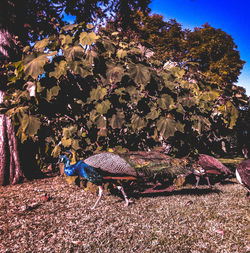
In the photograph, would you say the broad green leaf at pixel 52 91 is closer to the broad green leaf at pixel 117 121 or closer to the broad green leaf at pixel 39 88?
the broad green leaf at pixel 39 88

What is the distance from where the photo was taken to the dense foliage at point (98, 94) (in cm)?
339

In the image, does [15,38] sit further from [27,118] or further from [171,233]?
[171,233]

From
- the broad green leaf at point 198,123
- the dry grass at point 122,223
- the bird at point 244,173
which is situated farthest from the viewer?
the broad green leaf at point 198,123

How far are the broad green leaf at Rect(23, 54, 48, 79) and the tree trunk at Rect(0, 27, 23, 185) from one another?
2.36m

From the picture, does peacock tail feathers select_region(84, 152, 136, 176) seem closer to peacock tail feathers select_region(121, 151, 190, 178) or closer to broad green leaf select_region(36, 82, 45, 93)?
peacock tail feathers select_region(121, 151, 190, 178)

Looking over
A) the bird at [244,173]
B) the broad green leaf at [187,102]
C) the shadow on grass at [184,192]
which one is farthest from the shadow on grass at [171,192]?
the broad green leaf at [187,102]

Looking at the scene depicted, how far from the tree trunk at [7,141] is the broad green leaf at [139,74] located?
349 centimetres

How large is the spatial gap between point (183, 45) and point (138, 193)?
22.2 meters

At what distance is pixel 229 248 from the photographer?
251cm

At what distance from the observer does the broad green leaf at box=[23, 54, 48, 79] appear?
300 cm

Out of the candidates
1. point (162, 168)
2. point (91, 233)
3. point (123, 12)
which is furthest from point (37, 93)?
point (123, 12)

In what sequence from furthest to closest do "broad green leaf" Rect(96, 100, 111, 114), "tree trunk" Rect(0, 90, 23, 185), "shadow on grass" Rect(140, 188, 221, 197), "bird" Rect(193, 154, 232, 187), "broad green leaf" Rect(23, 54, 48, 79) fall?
1. "tree trunk" Rect(0, 90, 23, 185)
2. "bird" Rect(193, 154, 232, 187)
3. "shadow on grass" Rect(140, 188, 221, 197)
4. "broad green leaf" Rect(96, 100, 111, 114)
5. "broad green leaf" Rect(23, 54, 48, 79)

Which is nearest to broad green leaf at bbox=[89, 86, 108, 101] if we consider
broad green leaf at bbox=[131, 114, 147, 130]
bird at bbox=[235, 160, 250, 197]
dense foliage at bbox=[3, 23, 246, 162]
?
dense foliage at bbox=[3, 23, 246, 162]

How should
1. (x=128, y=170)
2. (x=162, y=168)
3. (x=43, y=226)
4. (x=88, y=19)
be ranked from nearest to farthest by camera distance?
(x=43, y=226) → (x=128, y=170) → (x=162, y=168) → (x=88, y=19)
